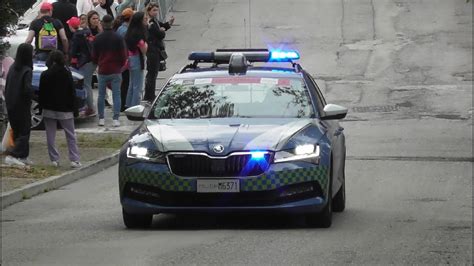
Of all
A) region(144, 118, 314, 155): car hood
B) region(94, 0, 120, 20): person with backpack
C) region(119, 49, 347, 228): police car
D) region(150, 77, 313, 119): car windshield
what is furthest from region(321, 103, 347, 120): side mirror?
region(94, 0, 120, 20): person with backpack

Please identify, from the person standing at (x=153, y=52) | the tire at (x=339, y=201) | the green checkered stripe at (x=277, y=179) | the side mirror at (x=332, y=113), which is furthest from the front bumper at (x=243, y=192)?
the person standing at (x=153, y=52)

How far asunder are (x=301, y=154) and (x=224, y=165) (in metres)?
0.73

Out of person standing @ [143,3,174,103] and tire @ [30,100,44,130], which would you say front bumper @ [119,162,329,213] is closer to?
tire @ [30,100,44,130]

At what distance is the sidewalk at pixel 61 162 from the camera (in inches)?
629

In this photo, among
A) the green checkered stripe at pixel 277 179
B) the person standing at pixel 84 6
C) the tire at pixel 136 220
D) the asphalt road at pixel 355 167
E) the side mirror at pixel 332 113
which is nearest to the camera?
the asphalt road at pixel 355 167

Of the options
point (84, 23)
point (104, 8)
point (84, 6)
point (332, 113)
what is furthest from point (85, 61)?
point (332, 113)

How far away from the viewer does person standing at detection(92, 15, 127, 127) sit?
2194 centimetres

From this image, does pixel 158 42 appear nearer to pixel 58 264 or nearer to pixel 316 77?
pixel 316 77

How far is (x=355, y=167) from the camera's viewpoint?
17.7m

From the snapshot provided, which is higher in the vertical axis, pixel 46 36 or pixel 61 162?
pixel 46 36

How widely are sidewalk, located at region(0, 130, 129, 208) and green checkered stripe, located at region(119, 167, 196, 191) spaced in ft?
11.0

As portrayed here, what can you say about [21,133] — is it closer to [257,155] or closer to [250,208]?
[250,208]

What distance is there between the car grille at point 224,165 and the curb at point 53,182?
3.71 metres

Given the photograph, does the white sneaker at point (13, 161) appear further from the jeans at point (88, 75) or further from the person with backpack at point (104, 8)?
the person with backpack at point (104, 8)
